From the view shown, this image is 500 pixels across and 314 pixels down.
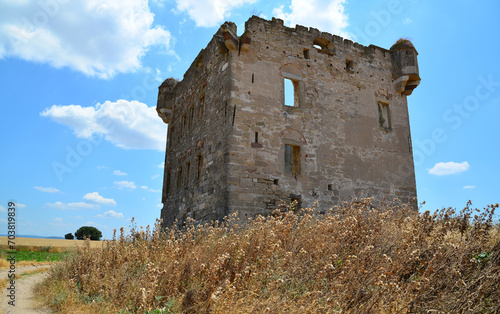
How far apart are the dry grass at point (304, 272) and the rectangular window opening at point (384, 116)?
793cm

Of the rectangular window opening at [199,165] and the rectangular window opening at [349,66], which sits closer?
the rectangular window opening at [199,165]

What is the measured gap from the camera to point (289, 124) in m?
11.3

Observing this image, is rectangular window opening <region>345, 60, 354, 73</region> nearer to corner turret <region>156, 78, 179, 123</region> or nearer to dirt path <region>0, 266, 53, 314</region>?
corner turret <region>156, 78, 179, 123</region>

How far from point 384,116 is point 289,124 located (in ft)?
15.8

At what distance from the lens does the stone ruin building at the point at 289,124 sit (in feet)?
34.5

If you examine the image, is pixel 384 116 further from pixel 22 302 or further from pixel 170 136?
pixel 22 302

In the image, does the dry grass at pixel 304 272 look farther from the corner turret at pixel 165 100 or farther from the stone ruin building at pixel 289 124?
the corner turret at pixel 165 100

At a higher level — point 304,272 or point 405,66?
point 405,66

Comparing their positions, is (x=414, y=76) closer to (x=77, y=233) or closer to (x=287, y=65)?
(x=287, y=65)

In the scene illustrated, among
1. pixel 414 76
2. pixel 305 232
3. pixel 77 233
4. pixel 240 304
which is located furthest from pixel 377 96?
pixel 77 233

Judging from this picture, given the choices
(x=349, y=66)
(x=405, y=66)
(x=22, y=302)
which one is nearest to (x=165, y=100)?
(x=349, y=66)

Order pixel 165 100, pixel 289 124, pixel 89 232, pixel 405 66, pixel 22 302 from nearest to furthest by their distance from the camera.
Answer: pixel 22 302 → pixel 289 124 → pixel 405 66 → pixel 165 100 → pixel 89 232

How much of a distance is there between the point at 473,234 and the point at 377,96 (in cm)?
891

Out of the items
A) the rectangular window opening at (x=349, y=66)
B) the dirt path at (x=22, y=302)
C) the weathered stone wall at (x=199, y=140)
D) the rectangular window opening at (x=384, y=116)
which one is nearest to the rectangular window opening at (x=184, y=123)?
the weathered stone wall at (x=199, y=140)
